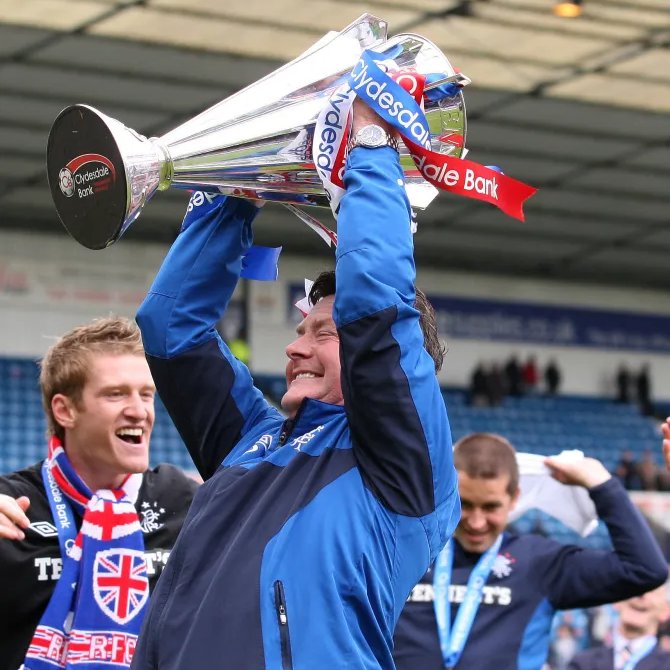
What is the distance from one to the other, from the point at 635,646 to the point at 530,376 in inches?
529

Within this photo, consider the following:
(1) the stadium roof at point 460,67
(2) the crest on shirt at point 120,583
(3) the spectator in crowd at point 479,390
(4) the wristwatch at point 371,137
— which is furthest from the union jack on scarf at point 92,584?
(3) the spectator in crowd at point 479,390

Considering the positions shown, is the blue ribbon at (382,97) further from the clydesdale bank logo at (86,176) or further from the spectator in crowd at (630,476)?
the spectator in crowd at (630,476)

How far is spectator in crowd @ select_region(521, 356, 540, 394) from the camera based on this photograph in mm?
19797

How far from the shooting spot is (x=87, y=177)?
265 cm

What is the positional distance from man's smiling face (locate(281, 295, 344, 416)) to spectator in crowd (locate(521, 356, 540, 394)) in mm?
17140

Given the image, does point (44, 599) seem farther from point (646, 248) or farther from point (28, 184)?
point (646, 248)

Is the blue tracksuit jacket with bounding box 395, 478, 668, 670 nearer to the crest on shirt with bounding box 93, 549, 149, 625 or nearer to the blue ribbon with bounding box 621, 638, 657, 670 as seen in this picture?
the crest on shirt with bounding box 93, 549, 149, 625

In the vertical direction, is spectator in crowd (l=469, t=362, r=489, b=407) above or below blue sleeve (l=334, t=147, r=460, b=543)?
above

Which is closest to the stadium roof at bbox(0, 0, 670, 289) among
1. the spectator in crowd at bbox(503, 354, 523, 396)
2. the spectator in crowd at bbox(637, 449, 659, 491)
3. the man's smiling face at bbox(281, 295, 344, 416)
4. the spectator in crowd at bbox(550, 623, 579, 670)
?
the spectator in crowd at bbox(503, 354, 523, 396)

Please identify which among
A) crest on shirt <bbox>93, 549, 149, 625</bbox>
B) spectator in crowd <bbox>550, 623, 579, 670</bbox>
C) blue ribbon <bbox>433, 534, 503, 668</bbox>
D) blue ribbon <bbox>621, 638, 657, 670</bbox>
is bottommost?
spectator in crowd <bbox>550, 623, 579, 670</bbox>

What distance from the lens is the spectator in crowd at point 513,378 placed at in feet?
64.4

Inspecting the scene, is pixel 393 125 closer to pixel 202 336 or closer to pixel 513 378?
pixel 202 336

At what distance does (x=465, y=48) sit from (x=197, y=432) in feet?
32.8

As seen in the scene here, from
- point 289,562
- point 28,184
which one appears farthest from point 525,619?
point 28,184
